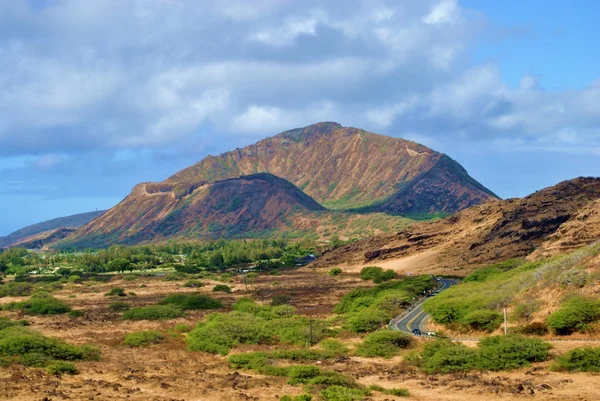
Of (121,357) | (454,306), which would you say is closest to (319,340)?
(454,306)

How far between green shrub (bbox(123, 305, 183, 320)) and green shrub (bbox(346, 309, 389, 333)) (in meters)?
18.6

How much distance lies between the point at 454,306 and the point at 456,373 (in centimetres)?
1735

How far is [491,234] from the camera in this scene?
128m

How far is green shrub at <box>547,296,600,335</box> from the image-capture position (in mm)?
46719

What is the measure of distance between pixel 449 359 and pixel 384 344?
736 centimetres

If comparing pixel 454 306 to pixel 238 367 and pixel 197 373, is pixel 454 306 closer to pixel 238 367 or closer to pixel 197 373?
pixel 238 367

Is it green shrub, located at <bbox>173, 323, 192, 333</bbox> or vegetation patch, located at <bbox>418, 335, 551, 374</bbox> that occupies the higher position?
green shrub, located at <bbox>173, 323, 192, 333</bbox>

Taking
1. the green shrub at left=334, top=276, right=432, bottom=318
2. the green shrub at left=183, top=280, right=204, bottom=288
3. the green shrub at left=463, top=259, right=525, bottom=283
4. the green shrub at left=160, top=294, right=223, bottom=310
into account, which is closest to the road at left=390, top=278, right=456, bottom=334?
the green shrub at left=334, top=276, right=432, bottom=318

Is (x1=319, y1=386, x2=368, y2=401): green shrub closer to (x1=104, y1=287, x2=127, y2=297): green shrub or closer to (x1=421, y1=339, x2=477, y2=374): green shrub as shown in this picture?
(x1=421, y1=339, x2=477, y2=374): green shrub

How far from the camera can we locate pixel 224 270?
14975 cm

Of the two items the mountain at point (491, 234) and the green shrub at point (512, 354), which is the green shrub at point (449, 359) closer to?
the green shrub at point (512, 354)

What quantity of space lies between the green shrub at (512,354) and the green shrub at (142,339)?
23881mm

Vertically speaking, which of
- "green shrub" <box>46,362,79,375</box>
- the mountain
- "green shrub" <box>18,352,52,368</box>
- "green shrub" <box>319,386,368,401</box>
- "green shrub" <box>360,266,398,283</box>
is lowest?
"green shrub" <box>319,386,368,401</box>

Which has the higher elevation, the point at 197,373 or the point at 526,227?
the point at 526,227
